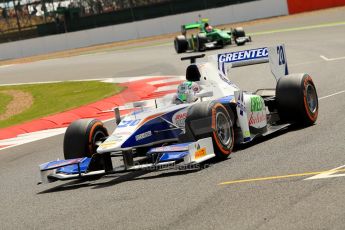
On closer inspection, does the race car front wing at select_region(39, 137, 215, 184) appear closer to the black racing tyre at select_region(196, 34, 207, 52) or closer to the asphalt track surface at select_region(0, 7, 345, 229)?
the asphalt track surface at select_region(0, 7, 345, 229)

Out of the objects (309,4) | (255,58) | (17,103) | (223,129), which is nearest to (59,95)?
(17,103)

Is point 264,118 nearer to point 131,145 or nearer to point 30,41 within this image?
point 131,145

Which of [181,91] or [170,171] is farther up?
[181,91]

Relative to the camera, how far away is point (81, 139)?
10.7m

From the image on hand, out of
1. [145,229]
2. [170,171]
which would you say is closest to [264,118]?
[170,171]

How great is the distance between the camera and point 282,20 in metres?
44.2

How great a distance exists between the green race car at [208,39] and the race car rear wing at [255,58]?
2083cm

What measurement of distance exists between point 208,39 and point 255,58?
22.3 meters

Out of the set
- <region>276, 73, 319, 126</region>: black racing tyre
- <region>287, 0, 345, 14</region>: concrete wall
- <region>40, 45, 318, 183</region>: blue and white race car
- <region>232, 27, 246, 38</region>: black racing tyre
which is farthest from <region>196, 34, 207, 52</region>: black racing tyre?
<region>276, 73, 319, 126</region>: black racing tyre

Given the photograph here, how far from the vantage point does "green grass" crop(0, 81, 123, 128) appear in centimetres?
2014

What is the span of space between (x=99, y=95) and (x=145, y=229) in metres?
15.5

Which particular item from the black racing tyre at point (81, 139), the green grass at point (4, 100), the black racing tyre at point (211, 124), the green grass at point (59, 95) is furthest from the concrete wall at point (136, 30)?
the black racing tyre at point (211, 124)

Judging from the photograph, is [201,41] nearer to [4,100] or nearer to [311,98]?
[4,100]

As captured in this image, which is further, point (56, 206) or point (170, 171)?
point (170, 171)
